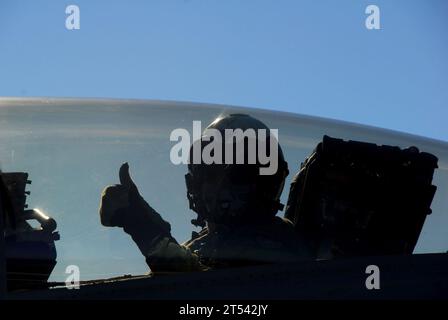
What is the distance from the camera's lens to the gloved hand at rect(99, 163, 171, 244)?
12.5ft

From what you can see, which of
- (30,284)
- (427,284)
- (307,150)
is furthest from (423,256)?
(30,284)

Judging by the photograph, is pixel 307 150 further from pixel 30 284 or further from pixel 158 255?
Result: pixel 30 284

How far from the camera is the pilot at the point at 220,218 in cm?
377

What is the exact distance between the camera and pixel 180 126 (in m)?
4.27

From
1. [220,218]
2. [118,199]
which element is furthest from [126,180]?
[220,218]

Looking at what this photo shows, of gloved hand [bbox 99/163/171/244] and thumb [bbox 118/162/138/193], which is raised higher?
thumb [bbox 118/162/138/193]

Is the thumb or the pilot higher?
the thumb

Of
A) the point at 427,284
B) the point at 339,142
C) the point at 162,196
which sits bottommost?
the point at 427,284

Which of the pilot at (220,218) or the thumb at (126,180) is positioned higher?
the thumb at (126,180)

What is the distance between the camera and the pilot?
377 centimetres

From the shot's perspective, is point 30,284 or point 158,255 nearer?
point 30,284

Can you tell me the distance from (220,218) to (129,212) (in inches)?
20.8

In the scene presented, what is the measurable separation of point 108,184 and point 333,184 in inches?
50.0

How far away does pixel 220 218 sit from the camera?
13.3 feet
